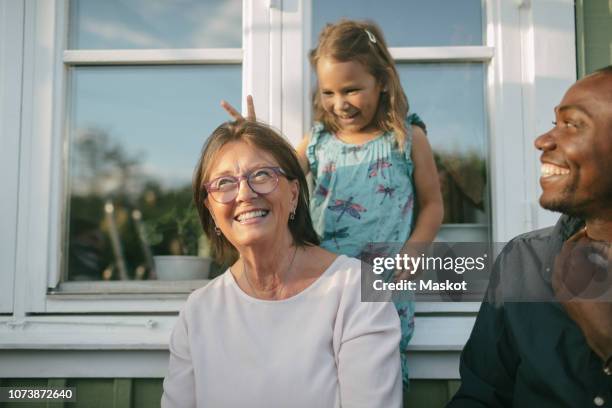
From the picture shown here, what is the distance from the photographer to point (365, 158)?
2.12 meters

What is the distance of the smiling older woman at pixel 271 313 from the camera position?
162 cm

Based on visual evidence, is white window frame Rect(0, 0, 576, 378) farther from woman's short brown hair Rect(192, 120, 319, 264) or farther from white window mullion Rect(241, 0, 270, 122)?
woman's short brown hair Rect(192, 120, 319, 264)

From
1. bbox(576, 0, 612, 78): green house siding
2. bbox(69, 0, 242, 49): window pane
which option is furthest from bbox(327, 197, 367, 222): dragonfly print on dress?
bbox(576, 0, 612, 78): green house siding

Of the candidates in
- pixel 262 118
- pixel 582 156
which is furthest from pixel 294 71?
pixel 582 156

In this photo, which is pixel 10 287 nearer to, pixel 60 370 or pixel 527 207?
pixel 60 370

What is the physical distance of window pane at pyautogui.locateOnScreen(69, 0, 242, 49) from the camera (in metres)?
2.49

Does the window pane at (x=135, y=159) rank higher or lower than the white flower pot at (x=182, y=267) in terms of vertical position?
higher

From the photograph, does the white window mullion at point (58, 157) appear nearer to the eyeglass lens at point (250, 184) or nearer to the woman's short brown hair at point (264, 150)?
the woman's short brown hair at point (264, 150)

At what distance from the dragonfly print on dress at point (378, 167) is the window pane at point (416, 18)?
572mm

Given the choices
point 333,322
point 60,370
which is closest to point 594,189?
point 333,322

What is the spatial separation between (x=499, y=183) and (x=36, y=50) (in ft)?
6.14

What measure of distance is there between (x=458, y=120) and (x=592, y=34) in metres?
0.58

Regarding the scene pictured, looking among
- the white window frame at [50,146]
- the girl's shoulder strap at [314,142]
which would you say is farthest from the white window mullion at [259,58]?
the girl's shoulder strap at [314,142]

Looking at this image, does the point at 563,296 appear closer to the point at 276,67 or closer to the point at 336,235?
the point at 336,235
